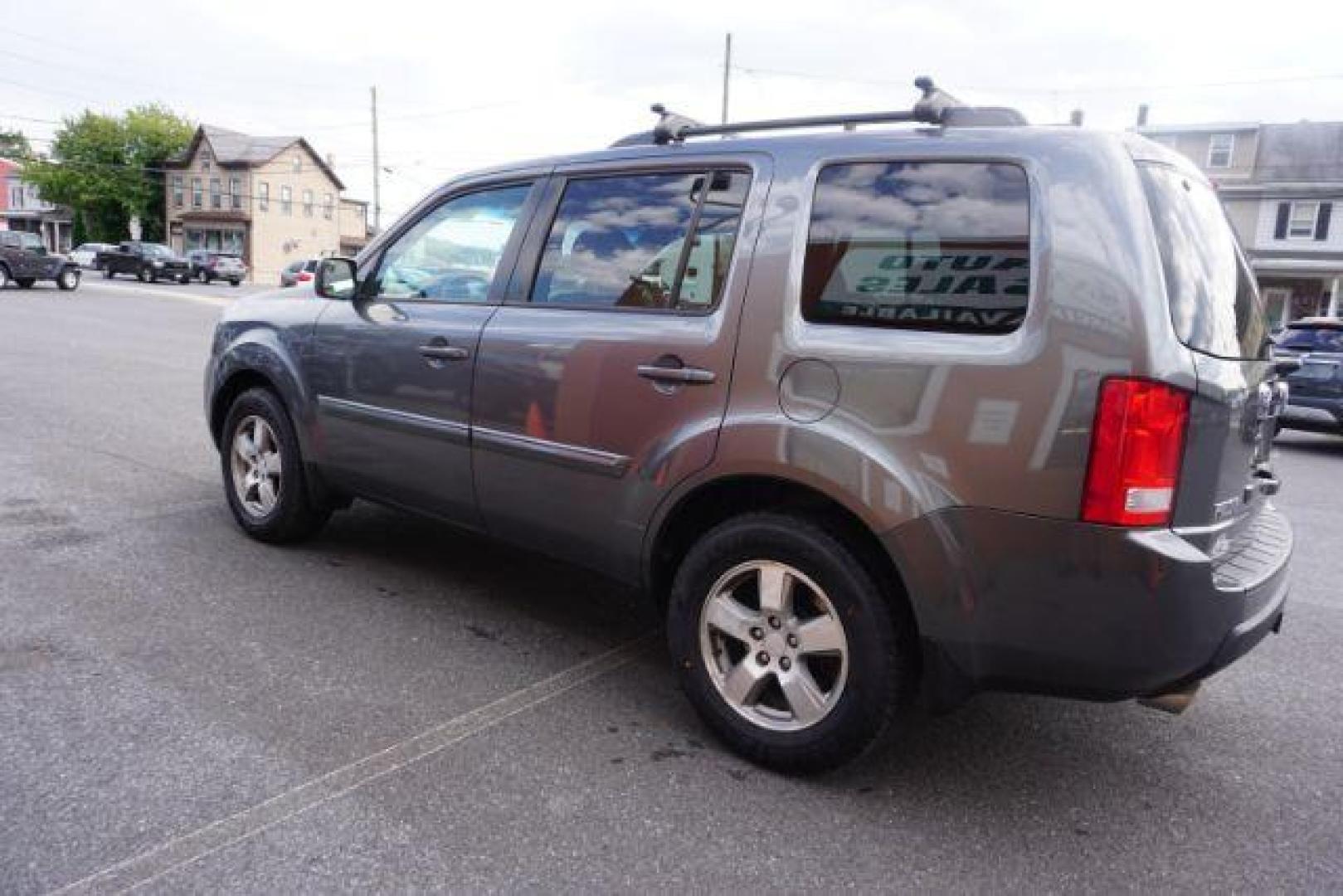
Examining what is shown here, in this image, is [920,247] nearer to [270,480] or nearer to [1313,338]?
[270,480]

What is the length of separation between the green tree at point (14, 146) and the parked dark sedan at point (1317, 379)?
78.2 metres

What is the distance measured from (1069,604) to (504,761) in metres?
1.65

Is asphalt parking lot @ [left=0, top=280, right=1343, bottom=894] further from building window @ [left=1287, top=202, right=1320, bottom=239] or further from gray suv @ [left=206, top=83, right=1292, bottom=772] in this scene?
building window @ [left=1287, top=202, right=1320, bottom=239]

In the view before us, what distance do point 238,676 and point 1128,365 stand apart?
2.96m

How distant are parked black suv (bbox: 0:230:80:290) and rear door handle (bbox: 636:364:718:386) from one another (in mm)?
30429

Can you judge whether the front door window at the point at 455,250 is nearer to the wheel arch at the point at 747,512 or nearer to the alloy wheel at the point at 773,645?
the wheel arch at the point at 747,512

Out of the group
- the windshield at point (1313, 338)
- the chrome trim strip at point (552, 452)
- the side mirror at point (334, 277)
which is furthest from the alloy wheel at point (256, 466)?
the windshield at point (1313, 338)

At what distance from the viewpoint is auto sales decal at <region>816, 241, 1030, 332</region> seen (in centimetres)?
245

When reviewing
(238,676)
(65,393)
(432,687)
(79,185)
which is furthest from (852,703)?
(79,185)

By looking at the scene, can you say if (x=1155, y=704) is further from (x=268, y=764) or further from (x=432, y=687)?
(x=268, y=764)

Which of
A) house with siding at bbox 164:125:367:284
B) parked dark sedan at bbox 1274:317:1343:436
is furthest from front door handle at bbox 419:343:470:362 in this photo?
Result: house with siding at bbox 164:125:367:284

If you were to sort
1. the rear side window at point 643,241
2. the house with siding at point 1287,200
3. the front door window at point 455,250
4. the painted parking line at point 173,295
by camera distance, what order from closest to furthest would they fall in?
the rear side window at point 643,241 < the front door window at point 455,250 < the painted parking line at point 173,295 < the house with siding at point 1287,200

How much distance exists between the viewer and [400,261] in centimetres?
421

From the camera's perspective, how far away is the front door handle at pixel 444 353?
368cm
